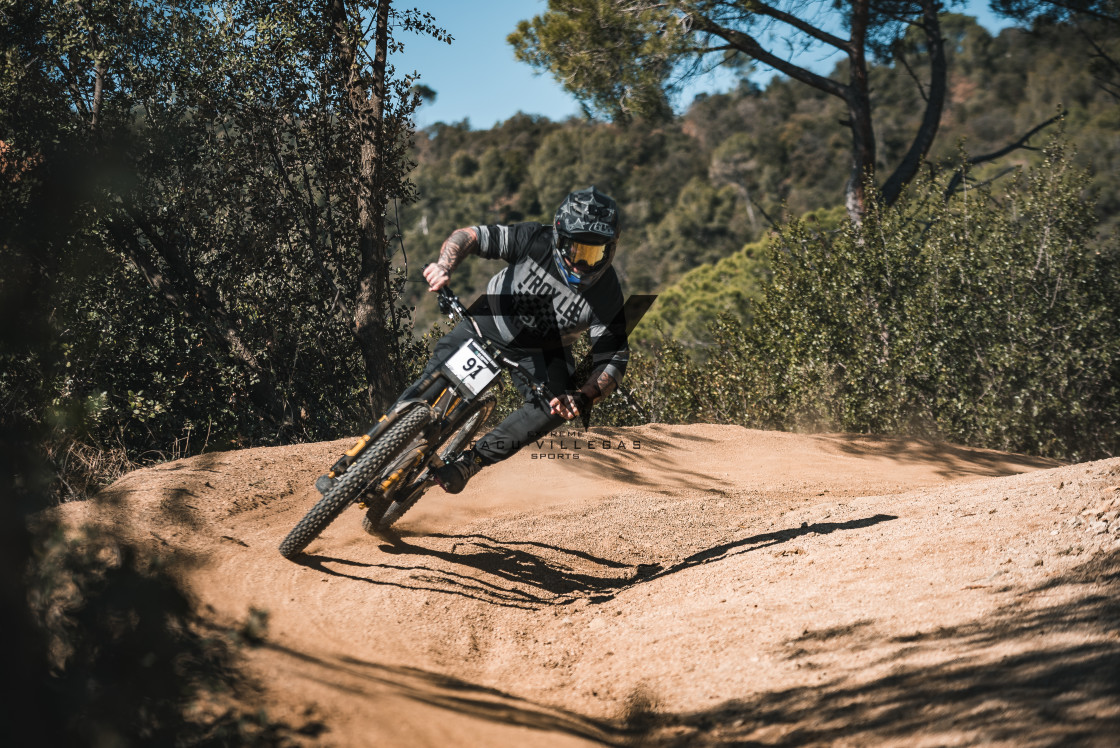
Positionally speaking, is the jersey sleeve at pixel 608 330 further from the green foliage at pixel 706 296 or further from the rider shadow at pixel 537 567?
the green foliage at pixel 706 296

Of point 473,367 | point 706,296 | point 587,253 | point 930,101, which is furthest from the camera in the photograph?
point 706,296

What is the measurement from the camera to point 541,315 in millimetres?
5477

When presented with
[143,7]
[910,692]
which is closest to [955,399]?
[910,692]

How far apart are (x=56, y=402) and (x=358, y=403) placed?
13.7ft

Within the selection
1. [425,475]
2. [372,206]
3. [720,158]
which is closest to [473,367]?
[425,475]

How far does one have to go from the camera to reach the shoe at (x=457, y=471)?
531cm

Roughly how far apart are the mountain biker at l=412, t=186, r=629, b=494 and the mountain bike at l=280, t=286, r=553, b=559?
159 mm

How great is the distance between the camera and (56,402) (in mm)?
7465

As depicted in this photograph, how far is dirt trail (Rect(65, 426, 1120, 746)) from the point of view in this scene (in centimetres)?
301

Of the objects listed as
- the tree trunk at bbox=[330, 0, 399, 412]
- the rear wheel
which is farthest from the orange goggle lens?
the tree trunk at bbox=[330, 0, 399, 412]

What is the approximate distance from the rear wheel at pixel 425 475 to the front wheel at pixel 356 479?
0.33 m

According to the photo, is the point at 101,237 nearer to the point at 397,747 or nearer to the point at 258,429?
the point at 258,429

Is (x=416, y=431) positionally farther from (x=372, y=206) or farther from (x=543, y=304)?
(x=372, y=206)

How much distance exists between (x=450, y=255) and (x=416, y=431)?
1086mm
